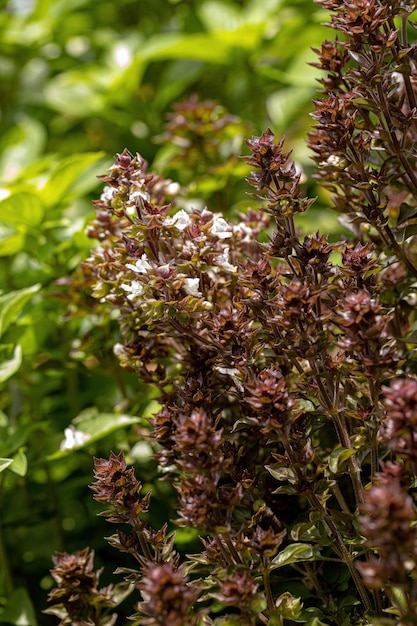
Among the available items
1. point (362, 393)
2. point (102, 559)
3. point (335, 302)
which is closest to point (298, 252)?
point (335, 302)

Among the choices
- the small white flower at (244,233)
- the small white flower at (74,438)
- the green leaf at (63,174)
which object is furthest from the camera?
the green leaf at (63,174)

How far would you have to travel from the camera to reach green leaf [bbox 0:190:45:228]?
1492 mm

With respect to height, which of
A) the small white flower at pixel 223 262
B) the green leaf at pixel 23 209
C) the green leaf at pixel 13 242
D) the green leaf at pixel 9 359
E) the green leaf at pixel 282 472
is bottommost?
the green leaf at pixel 282 472

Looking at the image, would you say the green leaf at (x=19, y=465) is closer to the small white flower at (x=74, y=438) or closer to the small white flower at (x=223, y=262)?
the small white flower at (x=74, y=438)

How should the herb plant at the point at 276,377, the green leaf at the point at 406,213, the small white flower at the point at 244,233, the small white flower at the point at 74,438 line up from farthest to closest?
the small white flower at the point at 74,438, the small white flower at the point at 244,233, the green leaf at the point at 406,213, the herb plant at the point at 276,377

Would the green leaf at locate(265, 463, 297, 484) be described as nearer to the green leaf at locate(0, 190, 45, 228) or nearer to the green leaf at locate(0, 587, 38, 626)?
the green leaf at locate(0, 587, 38, 626)

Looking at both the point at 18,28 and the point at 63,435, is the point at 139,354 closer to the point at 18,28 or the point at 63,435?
the point at 63,435

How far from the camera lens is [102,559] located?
Answer: 1.48 meters

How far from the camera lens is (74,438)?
52.2 inches

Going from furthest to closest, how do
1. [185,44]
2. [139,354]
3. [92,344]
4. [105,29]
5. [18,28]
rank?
[105,29] → [18,28] → [185,44] → [92,344] → [139,354]

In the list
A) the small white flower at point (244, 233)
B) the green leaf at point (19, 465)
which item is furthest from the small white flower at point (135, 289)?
the green leaf at point (19, 465)

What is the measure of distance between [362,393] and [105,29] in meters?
2.50

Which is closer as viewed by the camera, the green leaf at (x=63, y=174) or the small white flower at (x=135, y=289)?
the small white flower at (x=135, y=289)

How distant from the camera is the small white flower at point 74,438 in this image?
1.31 m
